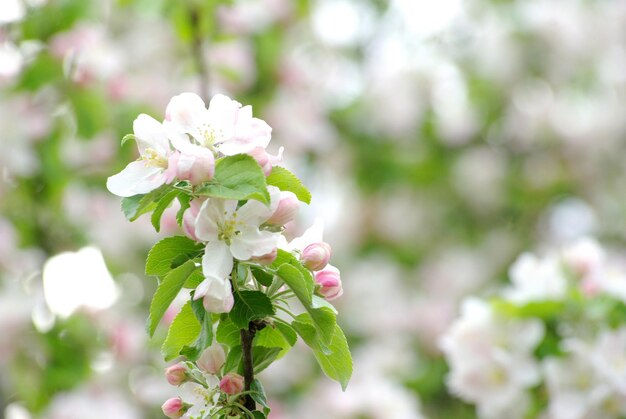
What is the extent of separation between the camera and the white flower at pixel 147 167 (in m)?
0.85

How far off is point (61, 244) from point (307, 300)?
5.46 ft

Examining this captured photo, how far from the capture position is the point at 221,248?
33.4 inches

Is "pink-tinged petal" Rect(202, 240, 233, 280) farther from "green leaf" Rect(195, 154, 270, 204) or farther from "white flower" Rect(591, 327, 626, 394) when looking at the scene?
"white flower" Rect(591, 327, 626, 394)

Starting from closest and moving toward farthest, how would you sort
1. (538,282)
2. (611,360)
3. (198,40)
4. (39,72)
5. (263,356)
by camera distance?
(263,356) → (611,360) → (538,282) → (198,40) → (39,72)

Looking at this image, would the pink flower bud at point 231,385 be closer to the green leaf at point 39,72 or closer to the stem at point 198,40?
the stem at point 198,40

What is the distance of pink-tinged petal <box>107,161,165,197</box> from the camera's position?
2.79ft

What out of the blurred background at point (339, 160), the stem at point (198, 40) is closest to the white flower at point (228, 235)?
the blurred background at point (339, 160)

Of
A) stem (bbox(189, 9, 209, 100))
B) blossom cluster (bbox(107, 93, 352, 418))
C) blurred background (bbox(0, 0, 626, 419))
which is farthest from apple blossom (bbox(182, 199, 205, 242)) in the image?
stem (bbox(189, 9, 209, 100))

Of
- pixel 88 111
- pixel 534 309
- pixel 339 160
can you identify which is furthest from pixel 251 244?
pixel 339 160

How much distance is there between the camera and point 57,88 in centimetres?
234

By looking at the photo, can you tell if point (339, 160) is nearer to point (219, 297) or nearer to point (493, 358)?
point (493, 358)

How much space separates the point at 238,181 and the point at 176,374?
0.19 meters

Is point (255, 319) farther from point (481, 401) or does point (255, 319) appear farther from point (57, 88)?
point (57, 88)

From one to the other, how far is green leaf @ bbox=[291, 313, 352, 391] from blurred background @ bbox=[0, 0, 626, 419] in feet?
2.47
